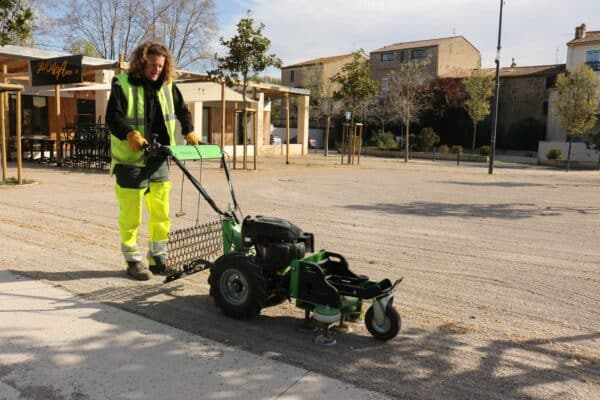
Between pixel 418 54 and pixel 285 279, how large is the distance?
2055 inches

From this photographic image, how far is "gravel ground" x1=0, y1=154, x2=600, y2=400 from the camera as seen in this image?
3.24 metres

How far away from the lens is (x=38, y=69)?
576 inches

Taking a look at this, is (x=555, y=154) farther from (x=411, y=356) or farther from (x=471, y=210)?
(x=411, y=356)

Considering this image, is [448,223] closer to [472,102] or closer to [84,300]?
[84,300]

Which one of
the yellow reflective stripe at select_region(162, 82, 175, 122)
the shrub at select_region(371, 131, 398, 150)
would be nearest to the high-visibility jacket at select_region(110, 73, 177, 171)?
the yellow reflective stripe at select_region(162, 82, 175, 122)

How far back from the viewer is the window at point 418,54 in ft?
170

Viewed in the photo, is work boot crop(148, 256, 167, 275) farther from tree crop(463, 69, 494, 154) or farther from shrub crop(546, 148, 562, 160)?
tree crop(463, 69, 494, 154)

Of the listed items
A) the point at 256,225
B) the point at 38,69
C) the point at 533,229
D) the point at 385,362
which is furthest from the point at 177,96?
the point at 38,69

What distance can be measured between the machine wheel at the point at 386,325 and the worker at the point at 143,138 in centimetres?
212

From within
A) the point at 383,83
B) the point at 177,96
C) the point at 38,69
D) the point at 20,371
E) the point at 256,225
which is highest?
the point at 383,83

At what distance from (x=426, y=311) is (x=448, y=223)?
4.46 m

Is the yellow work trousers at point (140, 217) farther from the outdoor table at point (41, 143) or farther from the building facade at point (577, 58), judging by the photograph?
the building facade at point (577, 58)

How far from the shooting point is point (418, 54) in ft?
172

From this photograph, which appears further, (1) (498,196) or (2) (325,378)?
(1) (498,196)
